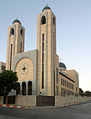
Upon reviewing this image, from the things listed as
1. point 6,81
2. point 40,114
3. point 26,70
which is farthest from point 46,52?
point 40,114

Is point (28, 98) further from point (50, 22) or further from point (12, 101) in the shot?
point (50, 22)

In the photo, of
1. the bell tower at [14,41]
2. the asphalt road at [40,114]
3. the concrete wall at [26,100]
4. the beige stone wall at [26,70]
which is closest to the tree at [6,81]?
the concrete wall at [26,100]

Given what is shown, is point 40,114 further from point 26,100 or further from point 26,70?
point 26,70

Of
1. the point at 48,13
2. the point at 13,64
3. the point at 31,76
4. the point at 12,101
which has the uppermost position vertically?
the point at 48,13

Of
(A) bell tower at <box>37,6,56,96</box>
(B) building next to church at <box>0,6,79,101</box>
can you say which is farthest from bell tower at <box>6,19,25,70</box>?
(A) bell tower at <box>37,6,56,96</box>

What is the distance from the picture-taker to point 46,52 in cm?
5231

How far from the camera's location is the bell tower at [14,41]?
210 ft

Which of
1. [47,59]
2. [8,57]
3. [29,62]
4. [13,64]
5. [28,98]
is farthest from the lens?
[8,57]

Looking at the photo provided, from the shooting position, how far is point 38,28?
5719cm

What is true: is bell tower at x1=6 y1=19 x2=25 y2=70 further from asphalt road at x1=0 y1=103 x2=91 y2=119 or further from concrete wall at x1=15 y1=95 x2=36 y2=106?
asphalt road at x1=0 y1=103 x2=91 y2=119

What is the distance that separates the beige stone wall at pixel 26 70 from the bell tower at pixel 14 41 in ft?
21.5

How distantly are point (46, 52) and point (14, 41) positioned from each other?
19.4 metres

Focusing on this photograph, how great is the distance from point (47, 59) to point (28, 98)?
604 inches

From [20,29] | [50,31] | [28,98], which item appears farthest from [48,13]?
[28,98]
